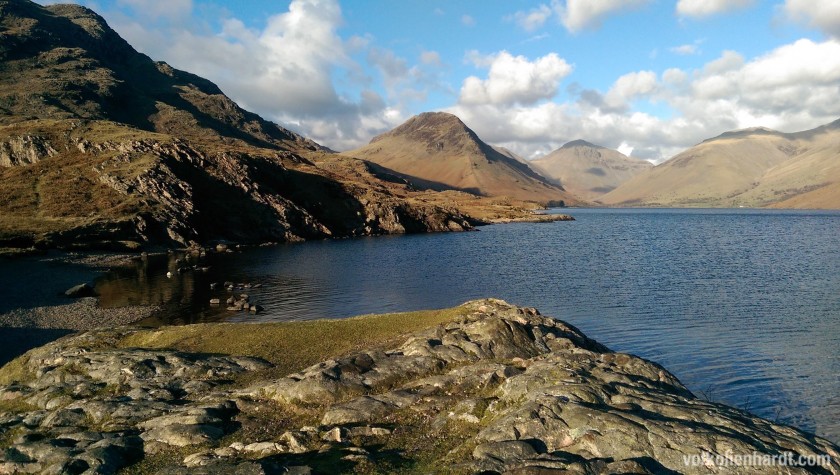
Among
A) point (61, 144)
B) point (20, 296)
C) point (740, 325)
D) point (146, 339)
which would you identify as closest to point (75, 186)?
point (61, 144)

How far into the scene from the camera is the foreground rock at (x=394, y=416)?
15.6 meters

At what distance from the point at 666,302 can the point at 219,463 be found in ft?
194

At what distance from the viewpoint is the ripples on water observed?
36719 mm

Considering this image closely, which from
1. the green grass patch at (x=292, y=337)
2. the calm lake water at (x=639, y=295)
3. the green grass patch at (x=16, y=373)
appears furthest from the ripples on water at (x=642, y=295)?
the green grass patch at (x=16, y=373)

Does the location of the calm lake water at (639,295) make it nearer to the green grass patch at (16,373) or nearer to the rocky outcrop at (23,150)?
the green grass patch at (16,373)

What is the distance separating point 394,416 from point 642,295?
2186 inches

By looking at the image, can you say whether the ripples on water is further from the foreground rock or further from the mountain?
the mountain

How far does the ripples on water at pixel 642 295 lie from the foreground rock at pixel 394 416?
17257mm

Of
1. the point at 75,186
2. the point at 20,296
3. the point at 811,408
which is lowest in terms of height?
the point at 811,408

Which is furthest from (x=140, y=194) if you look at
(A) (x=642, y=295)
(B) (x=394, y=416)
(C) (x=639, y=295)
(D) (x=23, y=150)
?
(B) (x=394, y=416)

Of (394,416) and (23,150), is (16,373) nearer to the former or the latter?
(394,416)

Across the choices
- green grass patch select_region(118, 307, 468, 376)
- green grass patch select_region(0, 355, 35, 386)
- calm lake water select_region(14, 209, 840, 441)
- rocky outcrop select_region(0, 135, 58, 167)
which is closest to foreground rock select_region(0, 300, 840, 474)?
green grass patch select_region(0, 355, 35, 386)

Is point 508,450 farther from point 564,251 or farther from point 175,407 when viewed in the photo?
point 564,251

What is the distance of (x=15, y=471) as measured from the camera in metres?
16.7
